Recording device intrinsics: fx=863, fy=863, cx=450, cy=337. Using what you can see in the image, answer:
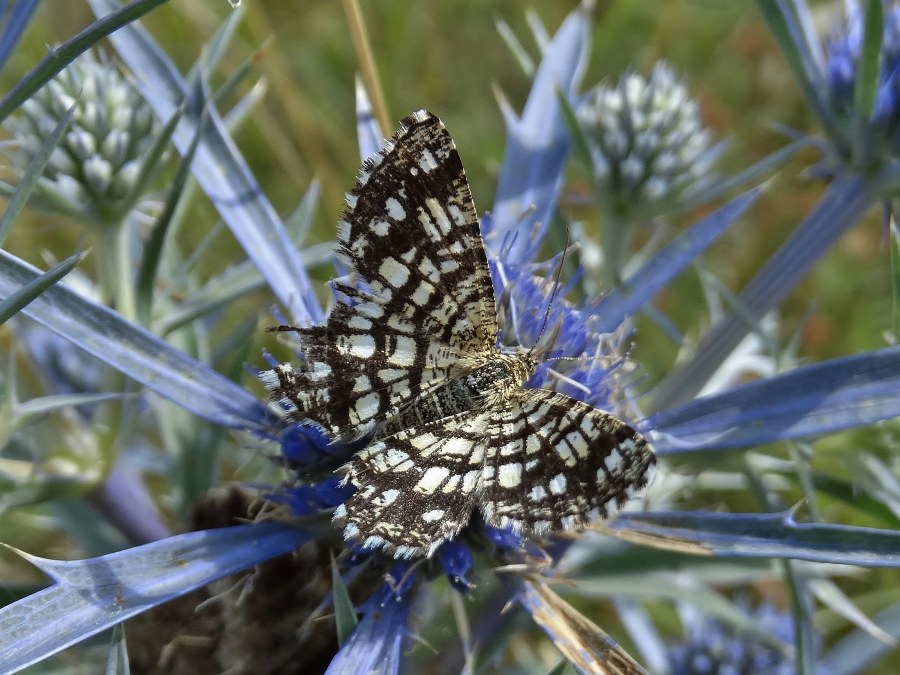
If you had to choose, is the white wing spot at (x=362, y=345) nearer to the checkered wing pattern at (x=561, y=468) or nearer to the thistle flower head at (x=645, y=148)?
the checkered wing pattern at (x=561, y=468)

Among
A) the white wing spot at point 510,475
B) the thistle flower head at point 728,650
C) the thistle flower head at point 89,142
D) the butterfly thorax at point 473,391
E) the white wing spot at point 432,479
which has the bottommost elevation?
the thistle flower head at point 728,650

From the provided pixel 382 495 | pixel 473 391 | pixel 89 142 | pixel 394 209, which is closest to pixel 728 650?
pixel 473 391

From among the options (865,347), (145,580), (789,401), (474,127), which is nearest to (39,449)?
(145,580)

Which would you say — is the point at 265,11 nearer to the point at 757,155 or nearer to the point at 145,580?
the point at 757,155

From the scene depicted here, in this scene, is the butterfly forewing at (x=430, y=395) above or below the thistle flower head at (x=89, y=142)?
below

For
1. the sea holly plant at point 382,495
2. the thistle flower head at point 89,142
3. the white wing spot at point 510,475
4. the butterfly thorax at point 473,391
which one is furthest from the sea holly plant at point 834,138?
the thistle flower head at point 89,142
